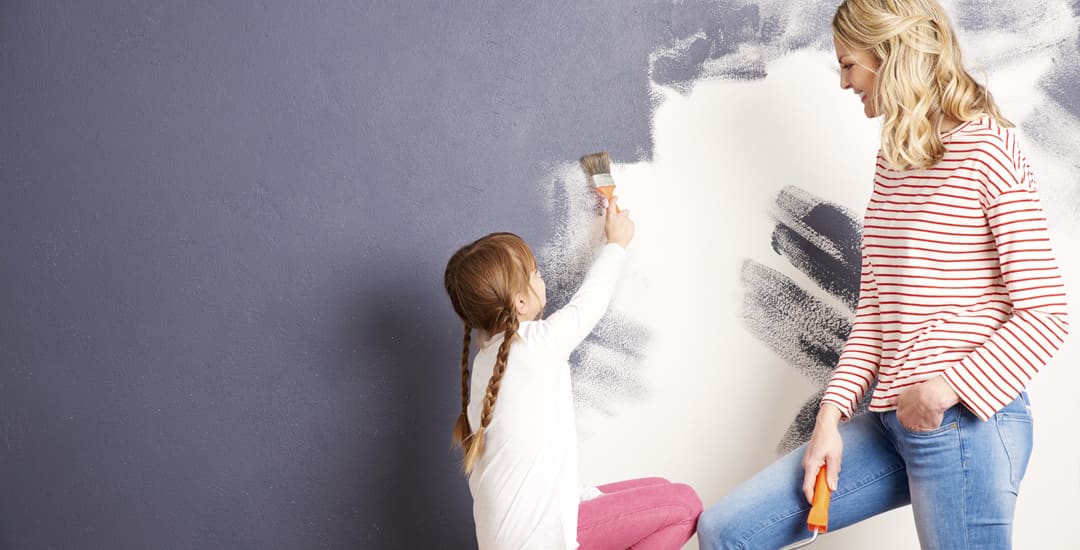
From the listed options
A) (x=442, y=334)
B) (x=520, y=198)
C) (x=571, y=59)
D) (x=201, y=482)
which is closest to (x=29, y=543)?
(x=201, y=482)

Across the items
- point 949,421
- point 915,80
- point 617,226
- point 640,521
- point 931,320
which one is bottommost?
point 640,521

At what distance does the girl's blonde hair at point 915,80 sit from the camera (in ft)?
4.18

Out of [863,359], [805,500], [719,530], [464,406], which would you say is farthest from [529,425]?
[863,359]

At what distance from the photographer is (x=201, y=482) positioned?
1.75m

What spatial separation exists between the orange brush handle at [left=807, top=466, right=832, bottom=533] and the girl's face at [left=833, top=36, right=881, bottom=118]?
1.80 ft

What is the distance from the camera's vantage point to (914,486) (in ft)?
4.17

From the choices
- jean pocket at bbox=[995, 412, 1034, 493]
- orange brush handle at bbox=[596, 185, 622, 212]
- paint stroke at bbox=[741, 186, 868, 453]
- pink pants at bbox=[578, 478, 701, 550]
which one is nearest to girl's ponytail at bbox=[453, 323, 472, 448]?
pink pants at bbox=[578, 478, 701, 550]

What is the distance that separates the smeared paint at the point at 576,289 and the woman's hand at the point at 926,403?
0.55 metres

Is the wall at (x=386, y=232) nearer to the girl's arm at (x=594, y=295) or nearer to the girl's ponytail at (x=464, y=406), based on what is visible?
the girl's arm at (x=594, y=295)

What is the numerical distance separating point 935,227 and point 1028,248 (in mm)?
120

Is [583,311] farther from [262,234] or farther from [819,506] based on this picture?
[262,234]

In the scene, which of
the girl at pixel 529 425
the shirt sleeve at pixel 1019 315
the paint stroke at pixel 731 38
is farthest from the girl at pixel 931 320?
the paint stroke at pixel 731 38

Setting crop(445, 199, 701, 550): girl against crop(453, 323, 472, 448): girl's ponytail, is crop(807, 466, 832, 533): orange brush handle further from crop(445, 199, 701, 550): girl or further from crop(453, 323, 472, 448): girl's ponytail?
crop(453, 323, 472, 448): girl's ponytail

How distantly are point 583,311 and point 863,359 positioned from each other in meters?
0.44
